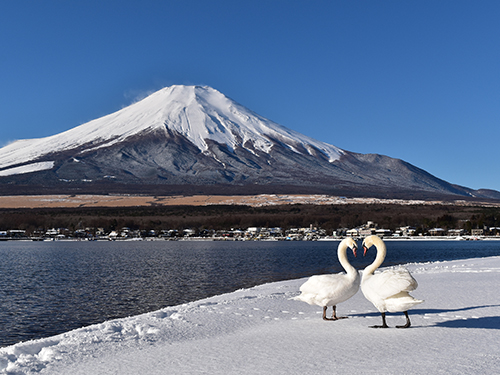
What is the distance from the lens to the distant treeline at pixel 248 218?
146 metres

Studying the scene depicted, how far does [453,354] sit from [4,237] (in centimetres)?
15674

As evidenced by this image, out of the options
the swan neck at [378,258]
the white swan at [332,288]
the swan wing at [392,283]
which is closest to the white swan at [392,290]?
the swan wing at [392,283]

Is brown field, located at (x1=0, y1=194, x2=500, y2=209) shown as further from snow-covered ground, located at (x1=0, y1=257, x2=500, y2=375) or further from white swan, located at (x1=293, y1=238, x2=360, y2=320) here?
white swan, located at (x1=293, y1=238, x2=360, y2=320)

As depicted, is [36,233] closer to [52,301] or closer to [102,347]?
[52,301]

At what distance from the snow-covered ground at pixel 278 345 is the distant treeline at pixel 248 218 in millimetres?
133534

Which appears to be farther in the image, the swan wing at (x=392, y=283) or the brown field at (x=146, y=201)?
the brown field at (x=146, y=201)

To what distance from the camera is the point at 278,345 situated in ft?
32.6

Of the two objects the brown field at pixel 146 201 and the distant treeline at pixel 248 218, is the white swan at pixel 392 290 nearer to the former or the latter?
the distant treeline at pixel 248 218

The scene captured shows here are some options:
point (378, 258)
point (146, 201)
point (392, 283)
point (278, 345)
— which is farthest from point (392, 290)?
point (146, 201)

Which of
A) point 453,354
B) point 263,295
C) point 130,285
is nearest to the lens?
point 453,354

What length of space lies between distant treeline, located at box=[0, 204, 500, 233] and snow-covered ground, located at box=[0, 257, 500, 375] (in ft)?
438

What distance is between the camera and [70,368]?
8.83 m

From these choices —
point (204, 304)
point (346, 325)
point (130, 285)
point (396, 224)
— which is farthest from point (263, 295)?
point (396, 224)

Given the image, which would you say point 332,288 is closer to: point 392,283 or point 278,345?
point 392,283
